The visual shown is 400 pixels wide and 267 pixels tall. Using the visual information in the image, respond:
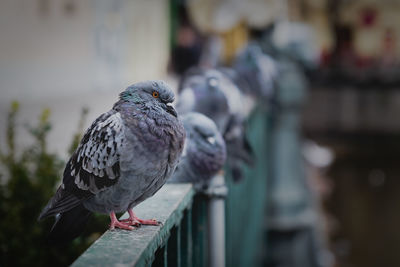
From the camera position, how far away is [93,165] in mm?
1771

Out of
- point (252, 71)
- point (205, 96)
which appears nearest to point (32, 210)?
point (205, 96)

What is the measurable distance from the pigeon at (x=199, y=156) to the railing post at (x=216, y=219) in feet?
0.22

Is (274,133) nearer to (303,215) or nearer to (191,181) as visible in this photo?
(303,215)

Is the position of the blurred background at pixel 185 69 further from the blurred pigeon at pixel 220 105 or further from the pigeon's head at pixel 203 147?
the pigeon's head at pixel 203 147

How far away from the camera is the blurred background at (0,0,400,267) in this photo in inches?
134

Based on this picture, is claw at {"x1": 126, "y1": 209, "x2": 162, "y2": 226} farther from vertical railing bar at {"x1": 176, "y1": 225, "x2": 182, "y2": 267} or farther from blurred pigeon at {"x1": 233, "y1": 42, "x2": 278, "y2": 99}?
blurred pigeon at {"x1": 233, "y1": 42, "x2": 278, "y2": 99}

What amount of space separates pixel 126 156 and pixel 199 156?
0.64 meters

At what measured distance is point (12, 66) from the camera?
920 cm

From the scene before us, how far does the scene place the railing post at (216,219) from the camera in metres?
2.42

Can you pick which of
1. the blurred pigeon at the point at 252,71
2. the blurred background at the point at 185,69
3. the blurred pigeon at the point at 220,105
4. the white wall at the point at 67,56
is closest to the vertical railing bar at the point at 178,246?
the blurred pigeon at the point at 220,105

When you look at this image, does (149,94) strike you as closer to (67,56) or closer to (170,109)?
(170,109)

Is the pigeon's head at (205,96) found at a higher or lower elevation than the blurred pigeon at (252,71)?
higher

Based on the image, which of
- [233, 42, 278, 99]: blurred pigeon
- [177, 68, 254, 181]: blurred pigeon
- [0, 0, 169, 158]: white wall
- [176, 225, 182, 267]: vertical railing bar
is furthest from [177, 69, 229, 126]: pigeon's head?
[0, 0, 169, 158]: white wall

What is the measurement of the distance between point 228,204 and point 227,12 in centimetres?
332
